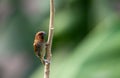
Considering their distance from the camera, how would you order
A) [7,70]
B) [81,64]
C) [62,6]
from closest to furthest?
[81,64] < [62,6] < [7,70]

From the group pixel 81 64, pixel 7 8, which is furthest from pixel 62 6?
pixel 81 64

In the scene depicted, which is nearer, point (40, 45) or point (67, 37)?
point (40, 45)

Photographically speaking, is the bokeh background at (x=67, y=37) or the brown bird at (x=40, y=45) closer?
the brown bird at (x=40, y=45)

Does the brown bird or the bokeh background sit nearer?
the brown bird

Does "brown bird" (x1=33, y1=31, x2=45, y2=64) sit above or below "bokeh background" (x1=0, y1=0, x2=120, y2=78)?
below

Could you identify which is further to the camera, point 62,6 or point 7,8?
point 7,8

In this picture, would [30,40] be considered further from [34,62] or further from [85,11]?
[85,11]

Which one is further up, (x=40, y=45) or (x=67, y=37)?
(x=67, y=37)

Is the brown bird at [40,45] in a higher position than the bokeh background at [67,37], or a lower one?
lower
